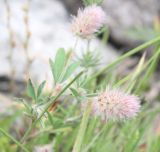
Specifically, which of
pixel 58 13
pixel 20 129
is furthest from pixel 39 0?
pixel 20 129

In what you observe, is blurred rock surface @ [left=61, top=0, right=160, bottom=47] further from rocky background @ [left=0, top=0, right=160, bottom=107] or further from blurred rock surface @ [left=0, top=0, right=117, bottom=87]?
blurred rock surface @ [left=0, top=0, right=117, bottom=87]

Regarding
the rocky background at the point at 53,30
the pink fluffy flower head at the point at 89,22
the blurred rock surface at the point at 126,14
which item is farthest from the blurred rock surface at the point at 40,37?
the pink fluffy flower head at the point at 89,22

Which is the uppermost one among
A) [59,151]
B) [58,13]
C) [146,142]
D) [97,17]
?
[58,13]

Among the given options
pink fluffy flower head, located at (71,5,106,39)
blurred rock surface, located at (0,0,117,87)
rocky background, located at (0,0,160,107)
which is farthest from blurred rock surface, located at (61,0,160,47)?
pink fluffy flower head, located at (71,5,106,39)

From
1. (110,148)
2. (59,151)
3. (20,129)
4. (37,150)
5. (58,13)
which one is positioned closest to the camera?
(37,150)

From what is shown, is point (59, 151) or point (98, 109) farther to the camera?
point (59, 151)

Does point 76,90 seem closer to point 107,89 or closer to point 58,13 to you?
point 107,89

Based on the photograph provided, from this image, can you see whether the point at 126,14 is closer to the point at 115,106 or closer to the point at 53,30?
the point at 53,30
